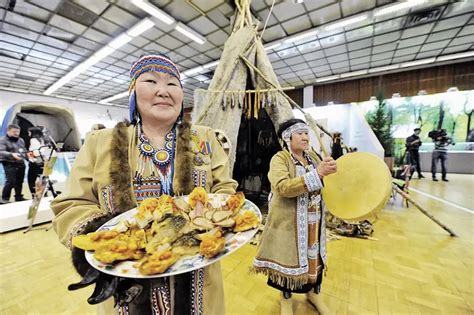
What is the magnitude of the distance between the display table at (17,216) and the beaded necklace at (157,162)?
11.4ft

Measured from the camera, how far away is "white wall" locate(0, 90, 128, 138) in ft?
30.2

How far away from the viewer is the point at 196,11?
422 centimetres

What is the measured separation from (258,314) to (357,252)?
1.51 m

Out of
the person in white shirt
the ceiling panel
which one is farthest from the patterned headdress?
the person in white shirt

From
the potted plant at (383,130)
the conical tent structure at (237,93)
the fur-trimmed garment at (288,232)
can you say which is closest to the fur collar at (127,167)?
the fur-trimmed garment at (288,232)

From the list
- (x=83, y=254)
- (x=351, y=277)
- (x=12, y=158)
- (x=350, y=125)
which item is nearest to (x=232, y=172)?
(x=351, y=277)

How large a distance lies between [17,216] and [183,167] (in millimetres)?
3890

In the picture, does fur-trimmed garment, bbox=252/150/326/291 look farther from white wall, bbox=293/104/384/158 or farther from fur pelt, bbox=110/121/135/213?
white wall, bbox=293/104/384/158

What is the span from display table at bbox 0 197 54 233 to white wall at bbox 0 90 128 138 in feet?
25.2

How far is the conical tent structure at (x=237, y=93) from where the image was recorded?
8.26 feet

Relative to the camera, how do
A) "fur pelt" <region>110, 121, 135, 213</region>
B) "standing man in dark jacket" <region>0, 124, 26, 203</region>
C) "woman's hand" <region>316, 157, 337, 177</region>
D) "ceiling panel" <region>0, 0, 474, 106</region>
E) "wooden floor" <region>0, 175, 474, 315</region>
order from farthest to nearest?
"ceiling panel" <region>0, 0, 474, 106</region> → "standing man in dark jacket" <region>0, 124, 26, 203</region> → "wooden floor" <region>0, 175, 474, 315</region> → "woman's hand" <region>316, 157, 337, 177</region> → "fur pelt" <region>110, 121, 135, 213</region>

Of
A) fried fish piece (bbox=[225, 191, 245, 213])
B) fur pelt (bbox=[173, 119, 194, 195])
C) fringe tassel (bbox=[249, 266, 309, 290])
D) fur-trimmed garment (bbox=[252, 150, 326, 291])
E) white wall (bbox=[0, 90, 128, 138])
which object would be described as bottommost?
fringe tassel (bbox=[249, 266, 309, 290])

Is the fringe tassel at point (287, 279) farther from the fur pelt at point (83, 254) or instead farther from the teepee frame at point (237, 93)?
the teepee frame at point (237, 93)

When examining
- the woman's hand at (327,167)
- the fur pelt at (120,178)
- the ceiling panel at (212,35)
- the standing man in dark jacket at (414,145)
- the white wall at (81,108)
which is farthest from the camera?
the white wall at (81,108)
